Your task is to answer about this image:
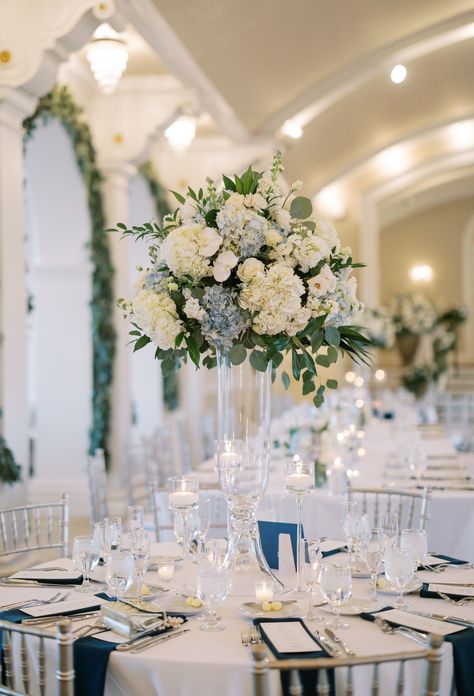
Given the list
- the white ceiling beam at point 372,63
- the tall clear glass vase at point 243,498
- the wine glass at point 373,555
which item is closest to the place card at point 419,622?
the wine glass at point 373,555

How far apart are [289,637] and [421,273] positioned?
1687 cm

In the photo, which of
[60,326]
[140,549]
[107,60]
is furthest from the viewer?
[60,326]

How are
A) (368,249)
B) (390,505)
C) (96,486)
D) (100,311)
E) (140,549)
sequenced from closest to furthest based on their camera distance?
(140,549) < (390,505) < (96,486) < (100,311) < (368,249)

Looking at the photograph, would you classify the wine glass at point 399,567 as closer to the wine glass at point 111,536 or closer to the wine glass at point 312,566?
the wine glass at point 312,566

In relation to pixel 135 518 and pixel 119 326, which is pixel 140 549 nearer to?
pixel 135 518

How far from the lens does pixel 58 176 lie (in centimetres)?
796

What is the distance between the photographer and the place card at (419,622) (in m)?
2.45

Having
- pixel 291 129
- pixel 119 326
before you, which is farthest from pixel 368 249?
pixel 119 326

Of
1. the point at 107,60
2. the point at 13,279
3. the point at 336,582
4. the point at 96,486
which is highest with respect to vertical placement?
the point at 107,60

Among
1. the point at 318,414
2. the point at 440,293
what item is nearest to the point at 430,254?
the point at 440,293

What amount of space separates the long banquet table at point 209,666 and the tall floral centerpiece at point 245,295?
20.0 inches

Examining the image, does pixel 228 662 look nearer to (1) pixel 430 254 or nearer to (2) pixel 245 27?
(2) pixel 245 27

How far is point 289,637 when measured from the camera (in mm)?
2381

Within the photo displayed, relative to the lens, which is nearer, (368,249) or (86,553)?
(86,553)
